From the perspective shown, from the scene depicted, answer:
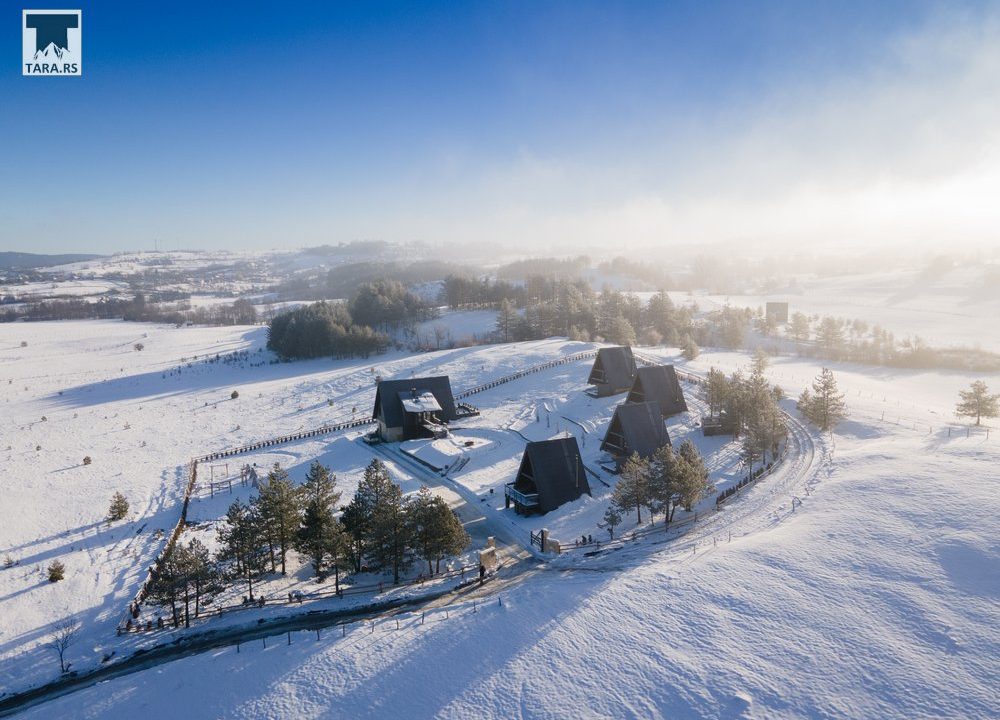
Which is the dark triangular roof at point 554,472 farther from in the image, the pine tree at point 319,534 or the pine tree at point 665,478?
the pine tree at point 319,534

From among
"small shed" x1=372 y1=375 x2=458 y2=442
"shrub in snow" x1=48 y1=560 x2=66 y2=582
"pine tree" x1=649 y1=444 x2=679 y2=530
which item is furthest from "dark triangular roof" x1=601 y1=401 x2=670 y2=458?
"shrub in snow" x1=48 y1=560 x2=66 y2=582

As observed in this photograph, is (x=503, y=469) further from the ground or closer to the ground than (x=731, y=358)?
closer to the ground

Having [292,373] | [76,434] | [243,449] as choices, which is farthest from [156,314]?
[243,449]

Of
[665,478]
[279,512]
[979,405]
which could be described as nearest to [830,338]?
[979,405]

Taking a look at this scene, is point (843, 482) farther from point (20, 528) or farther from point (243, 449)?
point (20, 528)

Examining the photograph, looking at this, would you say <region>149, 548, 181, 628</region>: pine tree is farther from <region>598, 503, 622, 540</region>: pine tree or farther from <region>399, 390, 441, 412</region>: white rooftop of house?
<region>399, 390, 441, 412</region>: white rooftop of house

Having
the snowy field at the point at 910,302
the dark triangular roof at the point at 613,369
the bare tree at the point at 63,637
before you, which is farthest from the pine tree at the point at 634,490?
the snowy field at the point at 910,302

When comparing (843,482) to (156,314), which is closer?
(843,482)

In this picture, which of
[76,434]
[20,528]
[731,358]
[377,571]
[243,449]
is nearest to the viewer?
[377,571]
